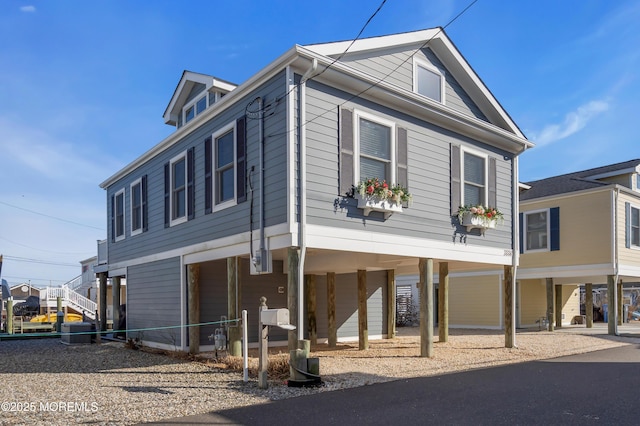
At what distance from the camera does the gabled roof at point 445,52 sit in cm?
1055

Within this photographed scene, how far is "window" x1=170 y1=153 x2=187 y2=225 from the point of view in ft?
44.3

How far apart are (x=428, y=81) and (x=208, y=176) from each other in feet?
18.2

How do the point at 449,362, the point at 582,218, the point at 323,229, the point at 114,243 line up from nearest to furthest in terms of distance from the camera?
the point at 323,229
the point at 449,362
the point at 114,243
the point at 582,218

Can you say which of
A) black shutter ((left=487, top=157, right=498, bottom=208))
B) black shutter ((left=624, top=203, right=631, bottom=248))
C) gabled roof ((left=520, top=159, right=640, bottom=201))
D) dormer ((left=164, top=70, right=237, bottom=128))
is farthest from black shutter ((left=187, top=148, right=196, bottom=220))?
black shutter ((left=624, top=203, right=631, bottom=248))

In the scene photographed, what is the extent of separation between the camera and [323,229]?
9695mm

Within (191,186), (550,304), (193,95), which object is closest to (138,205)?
(193,95)

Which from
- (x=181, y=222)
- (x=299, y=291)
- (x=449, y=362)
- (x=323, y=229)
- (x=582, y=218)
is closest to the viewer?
(x=299, y=291)

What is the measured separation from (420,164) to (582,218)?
10664 millimetres

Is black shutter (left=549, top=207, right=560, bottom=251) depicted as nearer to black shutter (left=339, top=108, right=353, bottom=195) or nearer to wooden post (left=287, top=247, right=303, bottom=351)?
black shutter (left=339, top=108, right=353, bottom=195)

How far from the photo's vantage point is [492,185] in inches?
531

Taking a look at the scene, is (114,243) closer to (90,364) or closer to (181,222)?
(181,222)

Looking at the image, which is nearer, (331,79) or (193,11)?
(193,11)

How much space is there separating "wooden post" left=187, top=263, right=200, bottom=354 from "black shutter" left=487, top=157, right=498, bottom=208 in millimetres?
7325

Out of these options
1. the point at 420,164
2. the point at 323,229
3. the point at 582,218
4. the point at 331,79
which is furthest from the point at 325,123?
the point at 582,218
